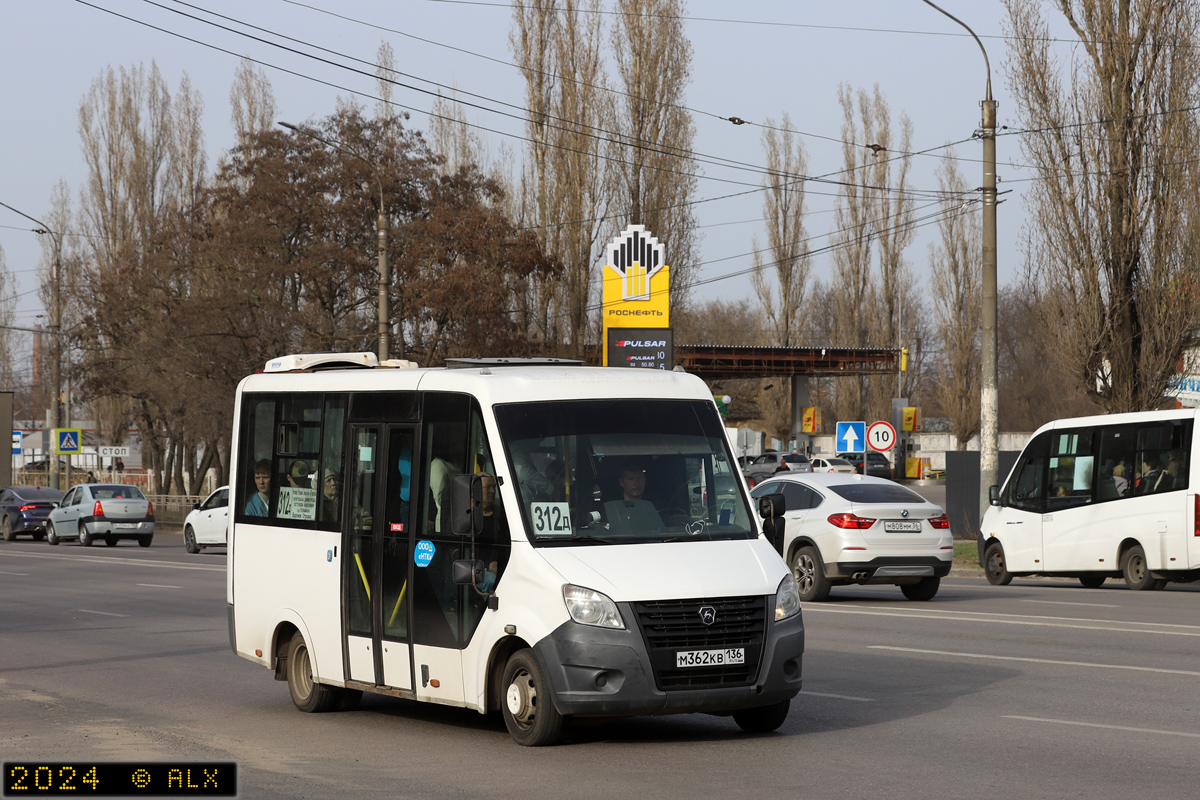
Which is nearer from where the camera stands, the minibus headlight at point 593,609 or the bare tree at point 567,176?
the minibus headlight at point 593,609

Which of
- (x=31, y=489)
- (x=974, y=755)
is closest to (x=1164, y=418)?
(x=974, y=755)

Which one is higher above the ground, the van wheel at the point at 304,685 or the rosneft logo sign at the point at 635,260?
the rosneft logo sign at the point at 635,260

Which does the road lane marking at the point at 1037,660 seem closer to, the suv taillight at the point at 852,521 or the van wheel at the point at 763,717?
the van wheel at the point at 763,717

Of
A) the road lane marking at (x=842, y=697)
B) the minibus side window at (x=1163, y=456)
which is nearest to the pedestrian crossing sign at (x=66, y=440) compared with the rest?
the minibus side window at (x=1163, y=456)

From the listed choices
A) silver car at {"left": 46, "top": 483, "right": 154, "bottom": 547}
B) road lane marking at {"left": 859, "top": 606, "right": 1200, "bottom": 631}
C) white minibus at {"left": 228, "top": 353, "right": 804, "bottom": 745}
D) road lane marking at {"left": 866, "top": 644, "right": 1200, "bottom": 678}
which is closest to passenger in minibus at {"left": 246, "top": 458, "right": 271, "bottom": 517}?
white minibus at {"left": 228, "top": 353, "right": 804, "bottom": 745}

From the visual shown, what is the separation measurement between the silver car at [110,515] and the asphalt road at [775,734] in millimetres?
23761

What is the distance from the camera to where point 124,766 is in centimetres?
827

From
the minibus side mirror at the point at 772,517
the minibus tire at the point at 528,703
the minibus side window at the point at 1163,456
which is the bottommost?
the minibus tire at the point at 528,703

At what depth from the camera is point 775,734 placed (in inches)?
370

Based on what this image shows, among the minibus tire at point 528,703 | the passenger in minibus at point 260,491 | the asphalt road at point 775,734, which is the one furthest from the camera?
the passenger in minibus at point 260,491

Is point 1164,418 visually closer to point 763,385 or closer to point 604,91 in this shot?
point 604,91

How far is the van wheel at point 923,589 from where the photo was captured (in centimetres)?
1995

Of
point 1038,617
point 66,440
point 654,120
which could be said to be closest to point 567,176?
point 654,120

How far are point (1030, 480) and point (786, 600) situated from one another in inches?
609
